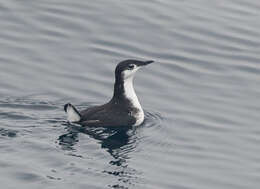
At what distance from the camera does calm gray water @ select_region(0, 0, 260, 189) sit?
21.6 m

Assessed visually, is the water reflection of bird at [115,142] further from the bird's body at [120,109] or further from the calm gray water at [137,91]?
the bird's body at [120,109]

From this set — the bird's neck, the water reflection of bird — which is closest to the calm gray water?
the water reflection of bird

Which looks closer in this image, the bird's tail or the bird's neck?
the bird's tail

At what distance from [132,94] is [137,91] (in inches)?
76.6

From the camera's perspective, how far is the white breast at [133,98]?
24.8 m

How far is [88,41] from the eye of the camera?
30.0 m

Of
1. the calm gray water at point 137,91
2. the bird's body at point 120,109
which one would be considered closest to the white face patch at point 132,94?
the bird's body at point 120,109

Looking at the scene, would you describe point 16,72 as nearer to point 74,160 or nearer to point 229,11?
point 74,160

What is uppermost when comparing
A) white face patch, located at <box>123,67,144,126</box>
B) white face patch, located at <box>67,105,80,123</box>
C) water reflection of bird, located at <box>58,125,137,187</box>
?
white face patch, located at <box>123,67,144,126</box>

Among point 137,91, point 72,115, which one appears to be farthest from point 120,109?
point 137,91

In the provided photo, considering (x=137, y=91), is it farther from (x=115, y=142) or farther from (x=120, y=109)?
(x=115, y=142)

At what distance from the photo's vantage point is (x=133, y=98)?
2505 cm

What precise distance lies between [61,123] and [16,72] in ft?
12.1

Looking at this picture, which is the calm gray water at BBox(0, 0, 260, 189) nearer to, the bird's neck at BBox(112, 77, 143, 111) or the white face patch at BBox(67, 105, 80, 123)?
the white face patch at BBox(67, 105, 80, 123)
